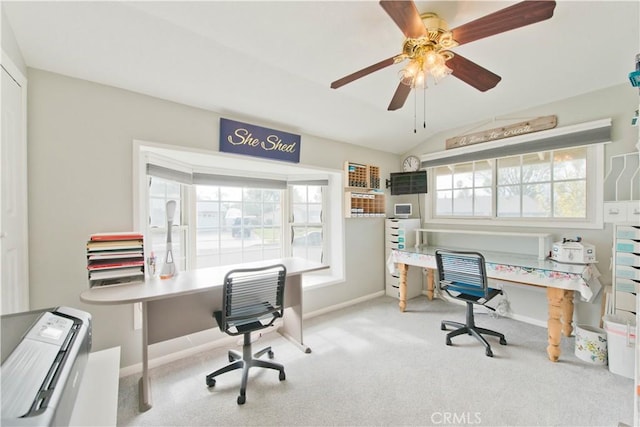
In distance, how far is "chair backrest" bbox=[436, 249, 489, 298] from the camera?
2320 mm

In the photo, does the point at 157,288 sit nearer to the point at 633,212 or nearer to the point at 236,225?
the point at 236,225

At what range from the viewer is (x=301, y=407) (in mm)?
1700

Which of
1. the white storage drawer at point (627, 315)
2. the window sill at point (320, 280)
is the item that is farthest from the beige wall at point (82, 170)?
the white storage drawer at point (627, 315)

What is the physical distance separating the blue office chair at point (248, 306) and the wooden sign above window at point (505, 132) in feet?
9.69

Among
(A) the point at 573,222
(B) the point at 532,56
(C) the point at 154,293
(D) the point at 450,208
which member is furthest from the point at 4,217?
(A) the point at 573,222

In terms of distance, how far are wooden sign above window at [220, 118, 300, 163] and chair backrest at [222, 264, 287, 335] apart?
49.5 inches

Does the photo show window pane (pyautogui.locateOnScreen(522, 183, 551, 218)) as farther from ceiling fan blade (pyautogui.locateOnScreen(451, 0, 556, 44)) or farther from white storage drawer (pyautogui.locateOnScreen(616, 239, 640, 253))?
ceiling fan blade (pyautogui.locateOnScreen(451, 0, 556, 44))

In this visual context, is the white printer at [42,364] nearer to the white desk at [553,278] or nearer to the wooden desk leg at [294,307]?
the wooden desk leg at [294,307]

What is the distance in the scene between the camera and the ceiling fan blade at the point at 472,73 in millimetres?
1496

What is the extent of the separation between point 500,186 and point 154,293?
12.4 feet

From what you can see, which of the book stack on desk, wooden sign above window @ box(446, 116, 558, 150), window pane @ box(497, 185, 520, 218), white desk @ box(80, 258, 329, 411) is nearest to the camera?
white desk @ box(80, 258, 329, 411)

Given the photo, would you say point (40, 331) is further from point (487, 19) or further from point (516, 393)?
point (516, 393)

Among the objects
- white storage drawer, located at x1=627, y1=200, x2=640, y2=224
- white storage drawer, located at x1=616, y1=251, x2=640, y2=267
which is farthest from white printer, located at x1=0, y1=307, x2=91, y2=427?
white storage drawer, located at x1=627, y1=200, x2=640, y2=224

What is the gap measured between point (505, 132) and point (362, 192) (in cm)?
183
